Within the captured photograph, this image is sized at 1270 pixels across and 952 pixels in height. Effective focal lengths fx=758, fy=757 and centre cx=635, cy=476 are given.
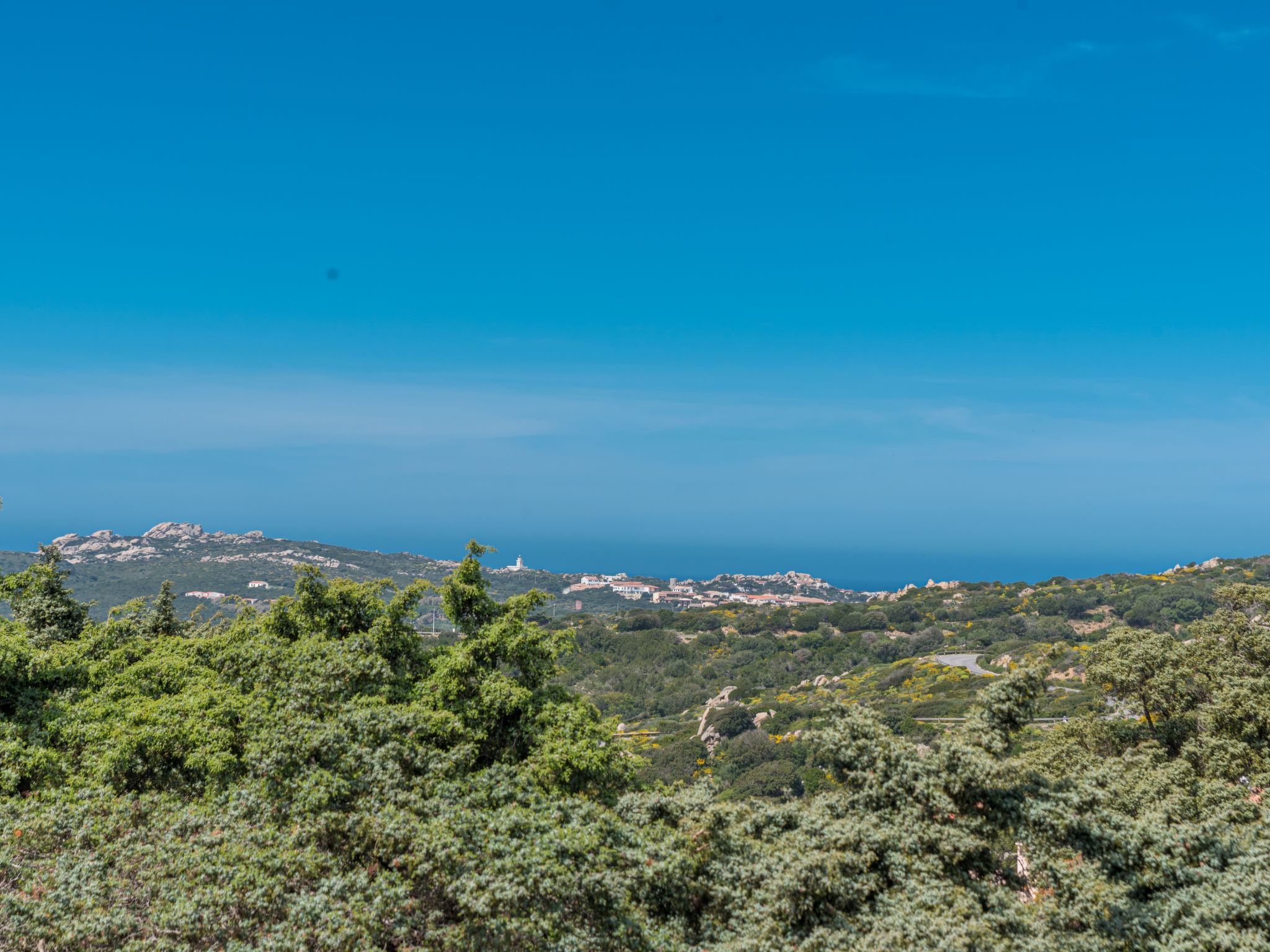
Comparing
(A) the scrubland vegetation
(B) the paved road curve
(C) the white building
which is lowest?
(C) the white building

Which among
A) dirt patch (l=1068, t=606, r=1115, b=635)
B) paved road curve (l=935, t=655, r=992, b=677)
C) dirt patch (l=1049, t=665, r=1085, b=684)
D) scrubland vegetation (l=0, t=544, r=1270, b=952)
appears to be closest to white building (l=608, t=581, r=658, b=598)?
dirt patch (l=1068, t=606, r=1115, b=635)

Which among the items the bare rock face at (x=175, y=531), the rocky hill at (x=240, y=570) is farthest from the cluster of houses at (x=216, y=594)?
the bare rock face at (x=175, y=531)

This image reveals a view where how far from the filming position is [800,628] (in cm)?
7494

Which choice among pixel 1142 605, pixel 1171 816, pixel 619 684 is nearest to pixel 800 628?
pixel 619 684

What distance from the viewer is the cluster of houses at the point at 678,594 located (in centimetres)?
11481

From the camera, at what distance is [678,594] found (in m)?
136

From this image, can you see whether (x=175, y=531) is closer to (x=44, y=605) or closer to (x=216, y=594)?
(x=216, y=594)

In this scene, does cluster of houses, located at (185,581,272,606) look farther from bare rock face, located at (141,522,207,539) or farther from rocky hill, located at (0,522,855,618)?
bare rock face, located at (141,522,207,539)

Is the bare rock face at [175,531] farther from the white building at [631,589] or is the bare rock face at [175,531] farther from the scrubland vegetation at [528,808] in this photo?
the scrubland vegetation at [528,808]

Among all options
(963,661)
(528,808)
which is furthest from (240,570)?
(528,808)

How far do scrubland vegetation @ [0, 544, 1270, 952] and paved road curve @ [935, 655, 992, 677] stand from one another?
3281cm

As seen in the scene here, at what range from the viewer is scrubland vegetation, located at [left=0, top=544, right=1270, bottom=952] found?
7.93m

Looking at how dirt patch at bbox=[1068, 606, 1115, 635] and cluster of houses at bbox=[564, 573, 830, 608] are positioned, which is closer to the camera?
dirt patch at bbox=[1068, 606, 1115, 635]

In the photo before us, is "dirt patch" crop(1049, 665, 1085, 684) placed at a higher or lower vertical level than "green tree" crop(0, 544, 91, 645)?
lower
